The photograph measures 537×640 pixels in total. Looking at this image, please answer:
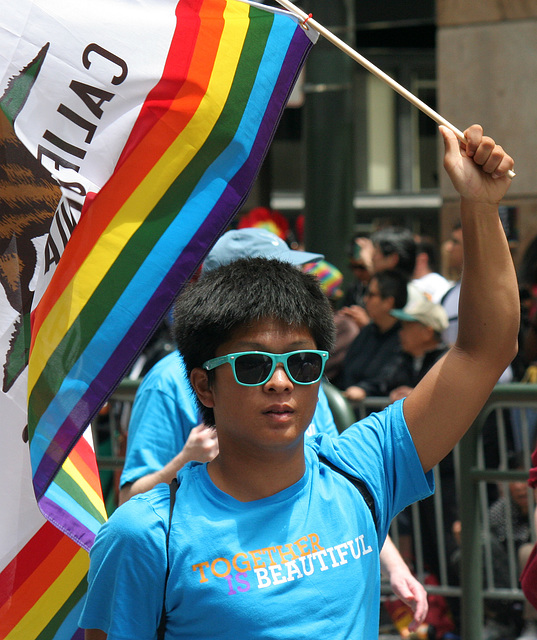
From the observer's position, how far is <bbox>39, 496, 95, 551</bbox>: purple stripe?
2504mm

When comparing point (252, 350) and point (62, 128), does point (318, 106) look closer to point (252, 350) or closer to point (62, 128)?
point (62, 128)

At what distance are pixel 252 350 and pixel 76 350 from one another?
0.64 meters

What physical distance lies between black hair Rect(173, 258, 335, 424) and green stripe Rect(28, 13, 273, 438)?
31 cm

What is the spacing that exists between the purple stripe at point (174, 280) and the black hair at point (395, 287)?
135 inches

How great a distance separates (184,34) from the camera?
8.80 ft

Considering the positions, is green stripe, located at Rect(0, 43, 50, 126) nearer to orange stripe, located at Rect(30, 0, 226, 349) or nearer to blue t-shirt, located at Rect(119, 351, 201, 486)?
orange stripe, located at Rect(30, 0, 226, 349)

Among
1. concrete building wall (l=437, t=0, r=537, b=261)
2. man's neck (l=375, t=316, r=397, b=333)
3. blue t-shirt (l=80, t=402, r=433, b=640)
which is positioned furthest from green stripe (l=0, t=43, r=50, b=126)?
→ concrete building wall (l=437, t=0, r=537, b=261)

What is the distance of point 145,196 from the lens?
104 inches

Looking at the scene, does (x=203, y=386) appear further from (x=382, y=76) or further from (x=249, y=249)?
(x=249, y=249)

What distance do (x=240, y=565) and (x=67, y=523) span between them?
0.70 meters

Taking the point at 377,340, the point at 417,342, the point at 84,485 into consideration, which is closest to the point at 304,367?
the point at 84,485

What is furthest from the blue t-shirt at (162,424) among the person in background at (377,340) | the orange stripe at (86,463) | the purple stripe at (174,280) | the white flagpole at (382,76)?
the person in background at (377,340)

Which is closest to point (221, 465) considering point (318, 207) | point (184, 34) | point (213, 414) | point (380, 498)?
point (213, 414)

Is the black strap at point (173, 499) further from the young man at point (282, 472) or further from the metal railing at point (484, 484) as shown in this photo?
the metal railing at point (484, 484)
